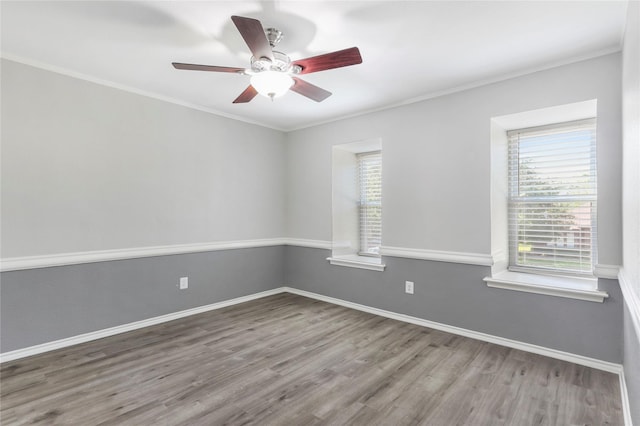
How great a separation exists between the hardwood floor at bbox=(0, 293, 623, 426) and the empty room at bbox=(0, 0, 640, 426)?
0.02 m

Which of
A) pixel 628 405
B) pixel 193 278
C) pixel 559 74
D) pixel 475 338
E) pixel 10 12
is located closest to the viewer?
pixel 628 405

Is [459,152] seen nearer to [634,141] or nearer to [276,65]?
[634,141]

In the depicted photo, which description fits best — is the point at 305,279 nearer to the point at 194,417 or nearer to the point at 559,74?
the point at 194,417

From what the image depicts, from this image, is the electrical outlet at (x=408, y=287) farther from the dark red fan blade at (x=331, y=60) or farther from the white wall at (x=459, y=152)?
the dark red fan blade at (x=331, y=60)

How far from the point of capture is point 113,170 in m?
3.12

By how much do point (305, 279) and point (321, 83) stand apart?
8.82 ft

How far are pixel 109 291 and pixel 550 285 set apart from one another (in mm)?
3994

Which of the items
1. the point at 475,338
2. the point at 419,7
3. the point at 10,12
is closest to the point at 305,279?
the point at 475,338

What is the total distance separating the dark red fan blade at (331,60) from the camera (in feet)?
6.08

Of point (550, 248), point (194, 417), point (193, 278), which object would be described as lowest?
point (194, 417)

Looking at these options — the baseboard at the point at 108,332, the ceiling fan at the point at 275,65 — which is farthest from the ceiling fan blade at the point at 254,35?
the baseboard at the point at 108,332

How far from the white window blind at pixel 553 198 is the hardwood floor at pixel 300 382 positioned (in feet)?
3.12

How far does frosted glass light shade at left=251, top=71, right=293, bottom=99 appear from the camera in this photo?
6.91 feet

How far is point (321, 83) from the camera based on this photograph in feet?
9.93
